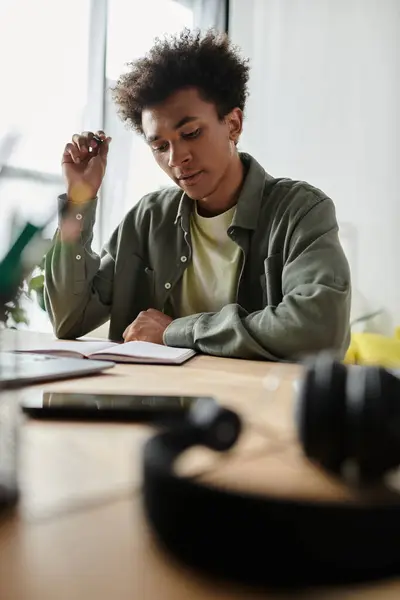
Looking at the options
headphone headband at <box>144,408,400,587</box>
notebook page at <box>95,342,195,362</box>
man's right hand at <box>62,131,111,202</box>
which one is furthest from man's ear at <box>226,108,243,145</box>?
headphone headband at <box>144,408,400,587</box>

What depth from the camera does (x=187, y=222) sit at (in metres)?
1.54

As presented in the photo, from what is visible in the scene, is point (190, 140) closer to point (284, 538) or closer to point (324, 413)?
point (324, 413)

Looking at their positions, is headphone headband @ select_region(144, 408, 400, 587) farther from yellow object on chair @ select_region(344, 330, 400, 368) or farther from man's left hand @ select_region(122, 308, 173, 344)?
yellow object on chair @ select_region(344, 330, 400, 368)

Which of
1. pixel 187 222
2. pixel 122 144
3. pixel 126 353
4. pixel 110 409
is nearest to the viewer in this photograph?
pixel 110 409

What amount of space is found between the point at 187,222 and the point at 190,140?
20cm

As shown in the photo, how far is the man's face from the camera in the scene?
4.77ft

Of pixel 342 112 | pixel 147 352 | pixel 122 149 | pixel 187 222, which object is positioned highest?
pixel 342 112

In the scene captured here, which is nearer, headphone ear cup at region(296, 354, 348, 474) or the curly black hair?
headphone ear cup at region(296, 354, 348, 474)

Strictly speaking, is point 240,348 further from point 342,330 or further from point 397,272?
point 397,272

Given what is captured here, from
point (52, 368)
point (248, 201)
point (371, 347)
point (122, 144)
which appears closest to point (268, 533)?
point (52, 368)

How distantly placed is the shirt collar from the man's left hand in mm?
283

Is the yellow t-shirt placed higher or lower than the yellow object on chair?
higher

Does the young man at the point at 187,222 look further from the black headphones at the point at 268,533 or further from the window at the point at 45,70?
the black headphones at the point at 268,533

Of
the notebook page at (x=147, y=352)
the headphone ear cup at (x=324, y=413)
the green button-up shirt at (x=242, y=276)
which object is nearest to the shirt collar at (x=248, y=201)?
the green button-up shirt at (x=242, y=276)
